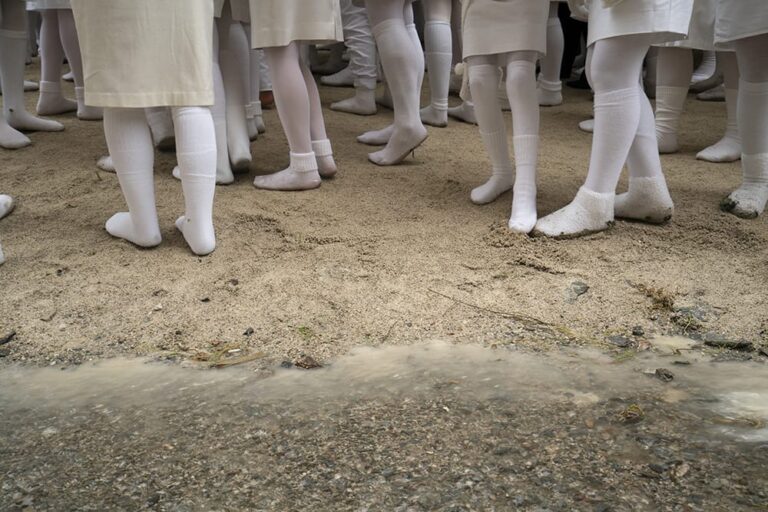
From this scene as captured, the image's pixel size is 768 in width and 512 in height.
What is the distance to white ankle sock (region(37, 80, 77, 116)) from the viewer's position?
13.3 ft

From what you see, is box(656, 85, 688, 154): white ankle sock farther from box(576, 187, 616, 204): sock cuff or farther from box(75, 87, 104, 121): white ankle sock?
box(75, 87, 104, 121): white ankle sock

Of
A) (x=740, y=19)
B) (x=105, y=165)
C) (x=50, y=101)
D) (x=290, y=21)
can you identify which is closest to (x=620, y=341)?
(x=740, y=19)

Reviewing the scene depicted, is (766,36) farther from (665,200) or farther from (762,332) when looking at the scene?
(762,332)

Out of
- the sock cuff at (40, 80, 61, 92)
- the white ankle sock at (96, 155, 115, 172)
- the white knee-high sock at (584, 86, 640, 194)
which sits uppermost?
the white knee-high sock at (584, 86, 640, 194)

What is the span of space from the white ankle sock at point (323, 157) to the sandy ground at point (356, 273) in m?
0.08

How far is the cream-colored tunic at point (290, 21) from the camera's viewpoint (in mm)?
2578

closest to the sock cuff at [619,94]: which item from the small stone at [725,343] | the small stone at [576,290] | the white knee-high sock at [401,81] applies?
the small stone at [576,290]

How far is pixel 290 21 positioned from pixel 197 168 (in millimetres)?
748

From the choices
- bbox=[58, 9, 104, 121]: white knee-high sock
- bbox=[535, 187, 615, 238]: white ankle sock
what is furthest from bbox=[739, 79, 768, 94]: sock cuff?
bbox=[58, 9, 104, 121]: white knee-high sock

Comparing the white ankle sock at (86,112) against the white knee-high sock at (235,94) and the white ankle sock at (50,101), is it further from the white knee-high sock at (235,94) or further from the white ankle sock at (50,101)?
the white knee-high sock at (235,94)

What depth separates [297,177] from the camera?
2889 millimetres

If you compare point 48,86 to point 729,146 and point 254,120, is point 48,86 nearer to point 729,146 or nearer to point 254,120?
point 254,120

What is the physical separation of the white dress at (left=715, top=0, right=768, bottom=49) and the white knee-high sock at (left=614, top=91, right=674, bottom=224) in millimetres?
337

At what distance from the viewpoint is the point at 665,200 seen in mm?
2404
